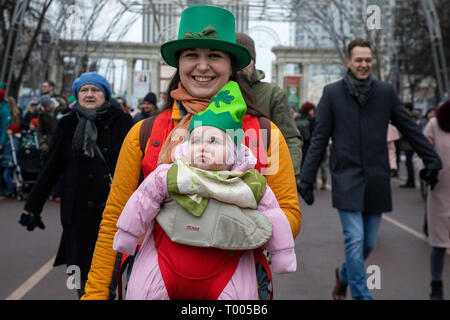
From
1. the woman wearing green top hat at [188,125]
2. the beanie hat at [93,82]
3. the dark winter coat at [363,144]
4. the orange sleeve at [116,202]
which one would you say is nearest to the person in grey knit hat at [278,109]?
the dark winter coat at [363,144]

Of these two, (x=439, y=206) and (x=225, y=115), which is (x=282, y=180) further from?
(x=439, y=206)

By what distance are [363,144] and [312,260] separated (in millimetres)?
2180

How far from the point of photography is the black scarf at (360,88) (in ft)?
A: 15.6

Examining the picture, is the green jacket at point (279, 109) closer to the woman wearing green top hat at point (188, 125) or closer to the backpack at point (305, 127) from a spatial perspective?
the woman wearing green top hat at point (188, 125)

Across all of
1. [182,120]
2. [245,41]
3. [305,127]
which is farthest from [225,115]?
[305,127]

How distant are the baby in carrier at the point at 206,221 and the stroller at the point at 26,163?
31.3 ft

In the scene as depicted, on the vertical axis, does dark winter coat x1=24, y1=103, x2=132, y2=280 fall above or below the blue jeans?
above

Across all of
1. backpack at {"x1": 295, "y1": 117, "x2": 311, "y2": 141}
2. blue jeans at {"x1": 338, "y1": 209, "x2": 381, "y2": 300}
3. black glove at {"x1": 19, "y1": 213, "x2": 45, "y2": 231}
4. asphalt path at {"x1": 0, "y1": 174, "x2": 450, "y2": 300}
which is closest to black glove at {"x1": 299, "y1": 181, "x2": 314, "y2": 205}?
blue jeans at {"x1": 338, "y1": 209, "x2": 381, "y2": 300}

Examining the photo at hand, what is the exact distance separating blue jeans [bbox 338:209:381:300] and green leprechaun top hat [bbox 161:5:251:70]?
8.77ft

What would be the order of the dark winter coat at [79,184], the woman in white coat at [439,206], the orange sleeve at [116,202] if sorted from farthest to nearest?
the woman in white coat at [439,206], the dark winter coat at [79,184], the orange sleeve at [116,202]

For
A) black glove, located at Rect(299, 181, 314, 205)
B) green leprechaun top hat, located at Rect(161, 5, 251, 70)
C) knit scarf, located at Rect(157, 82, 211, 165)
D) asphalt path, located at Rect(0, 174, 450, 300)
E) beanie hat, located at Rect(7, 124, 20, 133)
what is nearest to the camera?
knit scarf, located at Rect(157, 82, 211, 165)

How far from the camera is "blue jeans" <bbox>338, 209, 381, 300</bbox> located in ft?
15.1

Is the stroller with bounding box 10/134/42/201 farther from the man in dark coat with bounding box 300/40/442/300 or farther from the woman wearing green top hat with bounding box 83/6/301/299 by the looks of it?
the woman wearing green top hat with bounding box 83/6/301/299
